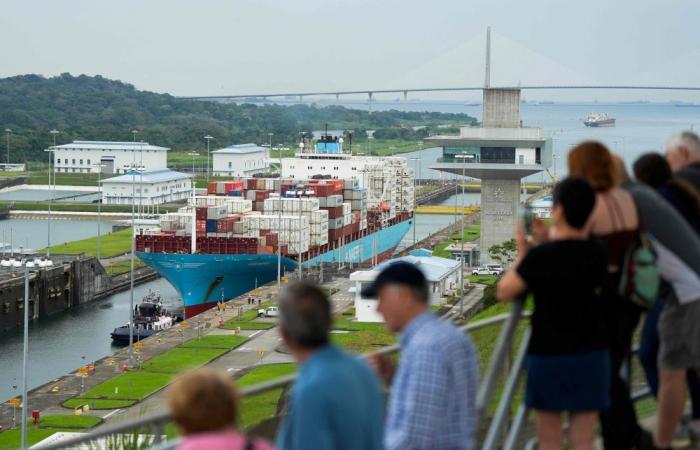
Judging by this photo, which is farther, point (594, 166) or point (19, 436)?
point (19, 436)

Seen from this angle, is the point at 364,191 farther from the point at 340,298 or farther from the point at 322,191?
the point at 340,298

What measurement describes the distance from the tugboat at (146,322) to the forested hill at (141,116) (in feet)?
232

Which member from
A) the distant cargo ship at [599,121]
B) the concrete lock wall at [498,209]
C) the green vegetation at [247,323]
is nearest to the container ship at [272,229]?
the green vegetation at [247,323]

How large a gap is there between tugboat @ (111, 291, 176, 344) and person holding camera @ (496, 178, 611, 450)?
25.3 metres

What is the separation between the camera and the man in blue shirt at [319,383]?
2770 millimetres

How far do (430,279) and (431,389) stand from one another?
26.3 m

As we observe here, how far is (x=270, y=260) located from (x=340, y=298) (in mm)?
5673

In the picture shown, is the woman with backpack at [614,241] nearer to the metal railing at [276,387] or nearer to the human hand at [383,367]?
the metal railing at [276,387]

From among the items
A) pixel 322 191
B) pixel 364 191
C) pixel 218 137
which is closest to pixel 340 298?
pixel 322 191

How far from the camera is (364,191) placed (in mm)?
48094

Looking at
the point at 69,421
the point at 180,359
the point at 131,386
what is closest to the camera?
the point at 69,421

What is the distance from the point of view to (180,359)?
23922 millimetres

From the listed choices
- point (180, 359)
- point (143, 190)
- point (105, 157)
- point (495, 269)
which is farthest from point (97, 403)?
point (105, 157)

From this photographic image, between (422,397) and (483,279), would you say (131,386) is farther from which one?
(422,397)
